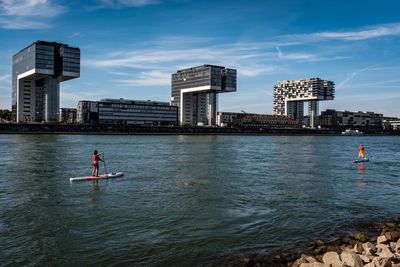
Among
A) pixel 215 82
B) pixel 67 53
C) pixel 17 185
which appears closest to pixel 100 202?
pixel 17 185

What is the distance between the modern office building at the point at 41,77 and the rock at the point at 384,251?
156m

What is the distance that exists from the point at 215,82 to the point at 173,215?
179192mm

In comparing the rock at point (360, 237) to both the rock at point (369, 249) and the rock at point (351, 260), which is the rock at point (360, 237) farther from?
the rock at point (351, 260)

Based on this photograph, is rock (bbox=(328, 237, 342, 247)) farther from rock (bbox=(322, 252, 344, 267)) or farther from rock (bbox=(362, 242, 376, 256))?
rock (bbox=(322, 252, 344, 267))

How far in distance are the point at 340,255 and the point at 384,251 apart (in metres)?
1.56

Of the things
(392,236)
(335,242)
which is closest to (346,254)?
(335,242)

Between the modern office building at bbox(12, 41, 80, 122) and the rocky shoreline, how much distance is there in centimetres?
15484

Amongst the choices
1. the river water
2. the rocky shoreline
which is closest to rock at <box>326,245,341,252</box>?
the rocky shoreline

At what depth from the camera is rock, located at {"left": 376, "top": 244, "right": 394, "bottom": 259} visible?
439 inches

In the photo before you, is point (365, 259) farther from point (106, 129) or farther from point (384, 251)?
point (106, 129)

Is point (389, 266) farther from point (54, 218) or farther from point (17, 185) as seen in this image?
point (17, 185)

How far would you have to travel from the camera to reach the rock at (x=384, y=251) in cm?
1114

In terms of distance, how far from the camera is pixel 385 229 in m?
15.2

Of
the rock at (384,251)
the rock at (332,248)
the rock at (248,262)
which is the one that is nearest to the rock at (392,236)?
the rock at (384,251)
